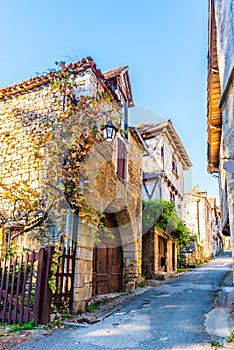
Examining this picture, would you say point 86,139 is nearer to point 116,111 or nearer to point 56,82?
point 56,82

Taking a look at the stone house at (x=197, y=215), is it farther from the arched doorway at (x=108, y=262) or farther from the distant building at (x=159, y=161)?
the arched doorway at (x=108, y=262)

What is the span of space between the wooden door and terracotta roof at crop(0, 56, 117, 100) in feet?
26.0

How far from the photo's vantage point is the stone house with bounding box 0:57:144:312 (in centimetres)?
620

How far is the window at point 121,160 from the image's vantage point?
861 centimetres

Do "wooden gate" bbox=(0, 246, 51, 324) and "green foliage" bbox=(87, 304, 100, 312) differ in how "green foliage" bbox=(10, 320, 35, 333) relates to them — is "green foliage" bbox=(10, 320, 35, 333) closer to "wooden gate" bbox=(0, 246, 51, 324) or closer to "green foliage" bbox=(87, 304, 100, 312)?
"wooden gate" bbox=(0, 246, 51, 324)

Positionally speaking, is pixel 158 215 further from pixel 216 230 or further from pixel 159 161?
pixel 216 230

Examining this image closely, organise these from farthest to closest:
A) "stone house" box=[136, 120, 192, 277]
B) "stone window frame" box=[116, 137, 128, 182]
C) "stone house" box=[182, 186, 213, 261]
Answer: "stone house" box=[182, 186, 213, 261]
"stone house" box=[136, 120, 192, 277]
"stone window frame" box=[116, 137, 128, 182]

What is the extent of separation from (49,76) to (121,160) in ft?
10.0

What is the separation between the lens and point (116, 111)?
895 centimetres

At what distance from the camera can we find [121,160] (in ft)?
28.9

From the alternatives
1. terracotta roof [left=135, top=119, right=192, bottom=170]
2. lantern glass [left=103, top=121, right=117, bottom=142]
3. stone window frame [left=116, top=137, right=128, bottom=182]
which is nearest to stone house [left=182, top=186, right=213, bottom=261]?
terracotta roof [left=135, top=119, right=192, bottom=170]

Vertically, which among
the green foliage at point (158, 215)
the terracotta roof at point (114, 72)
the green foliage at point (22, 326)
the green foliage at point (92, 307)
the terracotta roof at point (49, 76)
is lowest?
the green foliage at point (92, 307)

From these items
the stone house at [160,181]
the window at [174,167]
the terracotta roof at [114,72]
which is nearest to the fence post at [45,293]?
the terracotta roof at [114,72]

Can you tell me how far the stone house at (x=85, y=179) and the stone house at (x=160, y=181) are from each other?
7.28ft
